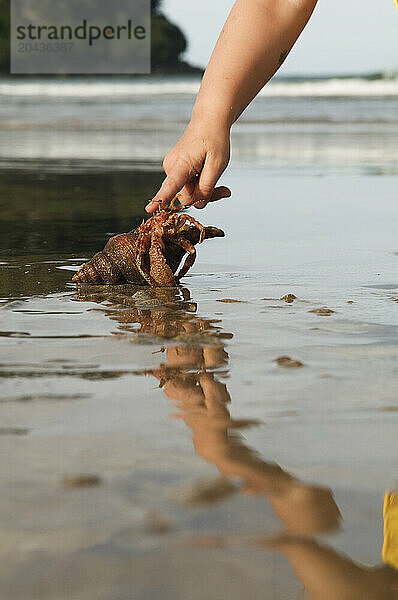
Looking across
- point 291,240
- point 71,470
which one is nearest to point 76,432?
point 71,470

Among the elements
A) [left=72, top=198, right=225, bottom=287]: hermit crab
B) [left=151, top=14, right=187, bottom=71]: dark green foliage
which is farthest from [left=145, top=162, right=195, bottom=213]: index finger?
[left=151, top=14, right=187, bottom=71]: dark green foliage

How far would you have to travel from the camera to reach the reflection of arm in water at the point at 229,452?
4.32 feet

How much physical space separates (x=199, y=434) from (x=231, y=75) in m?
1.37

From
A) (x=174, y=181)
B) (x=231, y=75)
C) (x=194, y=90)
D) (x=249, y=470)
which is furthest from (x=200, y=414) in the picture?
(x=194, y=90)

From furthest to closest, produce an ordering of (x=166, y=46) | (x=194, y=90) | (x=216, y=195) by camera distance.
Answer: (x=166, y=46) < (x=194, y=90) < (x=216, y=195)

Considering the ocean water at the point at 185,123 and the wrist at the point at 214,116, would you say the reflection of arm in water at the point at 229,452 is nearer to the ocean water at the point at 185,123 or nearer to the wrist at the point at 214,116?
the wrist at the point at 214,116

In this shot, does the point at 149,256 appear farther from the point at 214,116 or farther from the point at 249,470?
the point at 249,470

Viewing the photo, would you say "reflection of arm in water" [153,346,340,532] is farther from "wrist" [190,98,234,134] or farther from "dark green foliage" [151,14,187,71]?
"dark green foliage" [151,14,187,71]

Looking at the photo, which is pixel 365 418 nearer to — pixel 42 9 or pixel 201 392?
pixel 201 392

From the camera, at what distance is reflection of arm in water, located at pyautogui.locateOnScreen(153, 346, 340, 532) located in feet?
4.32

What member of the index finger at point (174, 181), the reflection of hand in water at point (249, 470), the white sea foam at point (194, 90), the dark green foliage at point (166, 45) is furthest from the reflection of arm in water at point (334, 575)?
the dark green foliage at point (166, 45)

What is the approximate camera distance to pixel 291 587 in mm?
1111

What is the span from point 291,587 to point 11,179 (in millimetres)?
6467

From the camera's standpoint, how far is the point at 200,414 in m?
1.76
